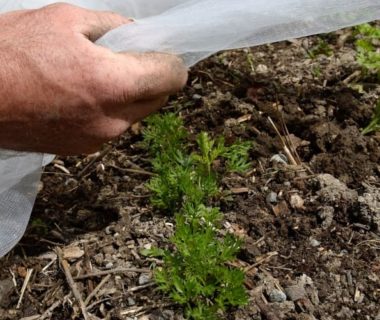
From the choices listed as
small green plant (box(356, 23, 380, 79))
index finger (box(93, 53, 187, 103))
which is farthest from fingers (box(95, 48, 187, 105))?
small green plant (box(356, 23, 380, 79))

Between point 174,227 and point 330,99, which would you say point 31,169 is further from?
point 330,99

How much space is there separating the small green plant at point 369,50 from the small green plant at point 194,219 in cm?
46

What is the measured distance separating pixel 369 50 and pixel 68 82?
1.08 m

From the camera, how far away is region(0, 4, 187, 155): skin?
113cm

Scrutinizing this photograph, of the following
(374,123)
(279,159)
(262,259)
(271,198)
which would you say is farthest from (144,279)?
(374,123)

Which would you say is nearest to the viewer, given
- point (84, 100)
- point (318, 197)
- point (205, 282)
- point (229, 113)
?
point (84, 100)

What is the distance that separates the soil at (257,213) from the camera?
1428mm

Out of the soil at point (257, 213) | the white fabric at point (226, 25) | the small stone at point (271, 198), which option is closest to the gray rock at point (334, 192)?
the soil at point (257, 213)

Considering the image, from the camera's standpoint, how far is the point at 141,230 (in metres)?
1.56

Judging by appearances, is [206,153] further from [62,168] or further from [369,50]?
[369,50]

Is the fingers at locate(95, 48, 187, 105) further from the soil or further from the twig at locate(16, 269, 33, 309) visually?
the twig at locate(16, 269, 33, 309)

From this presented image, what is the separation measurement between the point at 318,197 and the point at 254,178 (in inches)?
6.7

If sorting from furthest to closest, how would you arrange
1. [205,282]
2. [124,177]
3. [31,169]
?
[124,177] < [31,169] < [205,282]

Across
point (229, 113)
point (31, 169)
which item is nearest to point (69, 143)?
point (31, 169)
